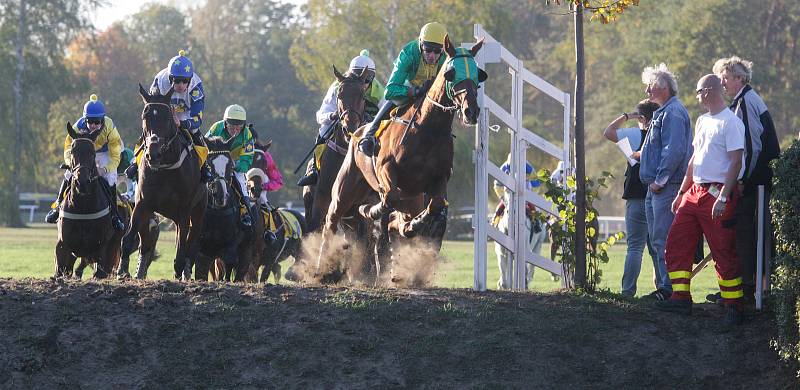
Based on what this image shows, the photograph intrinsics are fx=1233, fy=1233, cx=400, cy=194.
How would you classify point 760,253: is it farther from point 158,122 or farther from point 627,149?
point 158,122

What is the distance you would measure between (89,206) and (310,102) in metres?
54.1

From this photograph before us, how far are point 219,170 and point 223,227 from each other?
2.47 ft

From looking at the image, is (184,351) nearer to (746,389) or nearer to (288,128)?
(746,389)

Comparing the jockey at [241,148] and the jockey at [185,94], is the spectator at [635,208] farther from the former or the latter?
the jockey at [241,148]

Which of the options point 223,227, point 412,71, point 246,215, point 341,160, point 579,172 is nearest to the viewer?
point 579,172

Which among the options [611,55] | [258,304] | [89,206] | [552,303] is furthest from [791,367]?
[611,55]

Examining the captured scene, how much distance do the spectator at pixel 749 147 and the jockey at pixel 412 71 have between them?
2894mm

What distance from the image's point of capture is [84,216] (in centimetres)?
1343

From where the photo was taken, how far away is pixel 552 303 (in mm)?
10375

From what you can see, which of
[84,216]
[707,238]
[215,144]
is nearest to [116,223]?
[84,216]

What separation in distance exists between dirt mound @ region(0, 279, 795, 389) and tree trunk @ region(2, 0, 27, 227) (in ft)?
135

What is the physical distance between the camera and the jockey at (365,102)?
14.0m

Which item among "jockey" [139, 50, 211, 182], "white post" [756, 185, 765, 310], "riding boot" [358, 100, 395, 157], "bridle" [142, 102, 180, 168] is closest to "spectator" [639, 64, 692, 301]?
"white post" [756, 185, 765, 310]

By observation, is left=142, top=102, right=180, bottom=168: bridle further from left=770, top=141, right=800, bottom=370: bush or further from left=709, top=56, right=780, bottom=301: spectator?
left=770, top=141, right=800, bottom=370: bush
